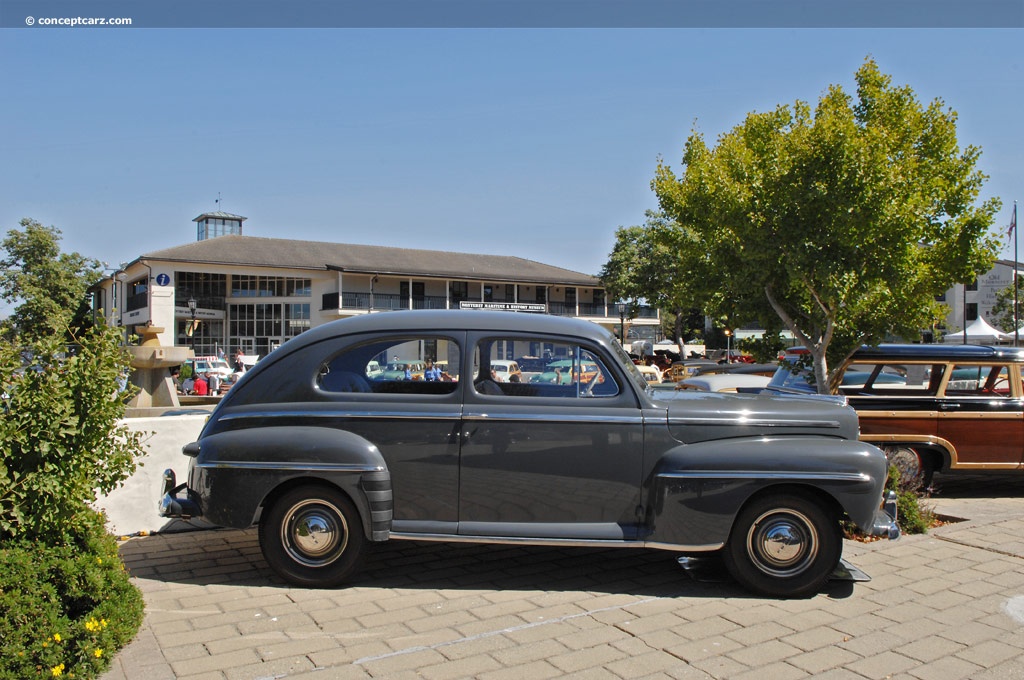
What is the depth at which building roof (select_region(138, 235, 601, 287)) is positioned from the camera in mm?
46219

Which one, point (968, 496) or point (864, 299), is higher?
point (864, 299)

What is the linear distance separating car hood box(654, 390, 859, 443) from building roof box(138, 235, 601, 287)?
4231 centimetres

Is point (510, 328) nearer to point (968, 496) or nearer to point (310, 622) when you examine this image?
point (310, 622)

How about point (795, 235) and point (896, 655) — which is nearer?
point (896, 655)

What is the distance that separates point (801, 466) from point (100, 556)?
13.5 ft

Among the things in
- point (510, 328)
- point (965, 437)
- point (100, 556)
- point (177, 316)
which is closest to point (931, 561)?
point (965, 437)

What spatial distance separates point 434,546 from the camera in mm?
6219

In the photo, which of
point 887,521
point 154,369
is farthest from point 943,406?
point 154,369

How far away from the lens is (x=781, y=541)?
16.2 feet

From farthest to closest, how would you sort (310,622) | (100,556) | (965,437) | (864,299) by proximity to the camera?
(864,299), (965,437), (310,622), (100,556)

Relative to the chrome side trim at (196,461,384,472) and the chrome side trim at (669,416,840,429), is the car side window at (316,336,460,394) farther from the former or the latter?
the chrome side trim at (669,416,840,429)

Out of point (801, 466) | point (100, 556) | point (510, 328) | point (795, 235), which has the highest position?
point (795, 235)

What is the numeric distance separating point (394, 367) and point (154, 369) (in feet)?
41.2

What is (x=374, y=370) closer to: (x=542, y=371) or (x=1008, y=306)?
(x=542, y=371)
